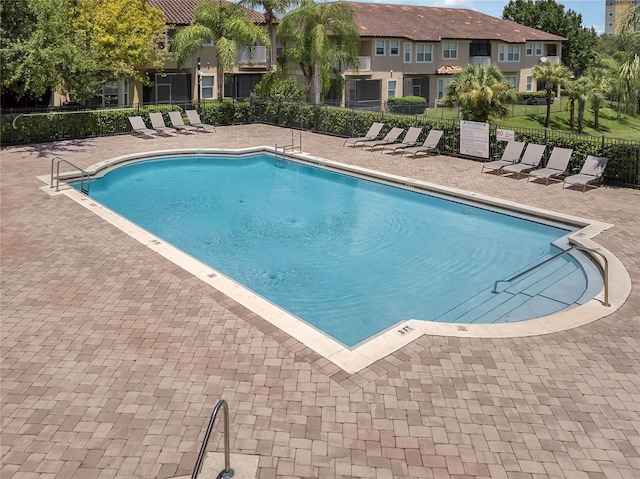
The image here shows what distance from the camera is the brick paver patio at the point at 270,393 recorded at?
563cm

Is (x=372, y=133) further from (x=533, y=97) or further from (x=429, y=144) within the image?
(x=533, y=97)

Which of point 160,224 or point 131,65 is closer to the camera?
point 160,224

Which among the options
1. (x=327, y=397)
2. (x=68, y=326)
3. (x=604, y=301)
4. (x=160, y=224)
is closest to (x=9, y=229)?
(x=160, y=224)

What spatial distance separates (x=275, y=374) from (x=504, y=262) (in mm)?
7125

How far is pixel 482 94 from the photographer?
2509cm

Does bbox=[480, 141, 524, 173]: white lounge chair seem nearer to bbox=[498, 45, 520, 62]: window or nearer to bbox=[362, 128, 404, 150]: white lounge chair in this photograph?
bbox=[362, 128, 404, 150]: white lounge chair

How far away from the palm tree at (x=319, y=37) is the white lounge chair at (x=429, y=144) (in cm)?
862

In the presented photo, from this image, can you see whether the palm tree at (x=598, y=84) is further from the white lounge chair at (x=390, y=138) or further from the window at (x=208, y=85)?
the window at (x=208, y=85)

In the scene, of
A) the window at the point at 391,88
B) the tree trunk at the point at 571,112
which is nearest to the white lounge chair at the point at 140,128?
the window at the point at 391,88

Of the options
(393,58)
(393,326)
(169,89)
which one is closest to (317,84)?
(169,89)

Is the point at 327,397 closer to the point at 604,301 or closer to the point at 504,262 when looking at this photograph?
the point at 604,301

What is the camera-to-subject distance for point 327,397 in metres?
6.68

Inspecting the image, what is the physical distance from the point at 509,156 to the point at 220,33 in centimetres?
1847

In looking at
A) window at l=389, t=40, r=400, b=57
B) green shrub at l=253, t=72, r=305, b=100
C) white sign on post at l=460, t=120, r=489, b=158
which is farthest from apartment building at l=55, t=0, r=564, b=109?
white sign on post at l=460, t=120, r=489, b=158
